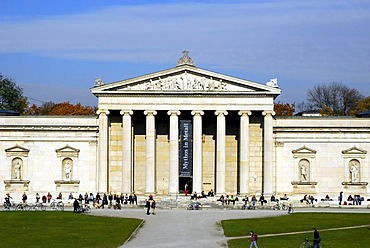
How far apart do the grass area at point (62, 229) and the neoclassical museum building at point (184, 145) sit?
83.9 feet

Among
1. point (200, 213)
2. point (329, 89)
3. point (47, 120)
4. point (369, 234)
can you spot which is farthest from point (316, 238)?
point (329, 89)

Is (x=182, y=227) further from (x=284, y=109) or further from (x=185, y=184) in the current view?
(x=284, y=109)

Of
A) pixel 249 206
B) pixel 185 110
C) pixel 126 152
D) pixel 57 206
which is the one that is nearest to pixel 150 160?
pixel 126 152

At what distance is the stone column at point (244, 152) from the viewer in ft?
321

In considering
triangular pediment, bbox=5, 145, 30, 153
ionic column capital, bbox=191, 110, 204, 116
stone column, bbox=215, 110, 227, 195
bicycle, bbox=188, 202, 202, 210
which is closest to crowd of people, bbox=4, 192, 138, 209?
triangular pediment, bbox=5, 145, 30, 153

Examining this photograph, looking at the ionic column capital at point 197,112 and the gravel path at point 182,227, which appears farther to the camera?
the ionic column capital at point 197,112

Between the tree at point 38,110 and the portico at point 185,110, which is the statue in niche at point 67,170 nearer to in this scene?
the portico at point 185,110

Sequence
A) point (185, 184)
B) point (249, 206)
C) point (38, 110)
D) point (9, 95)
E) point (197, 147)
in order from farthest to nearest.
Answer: point (38, 110) < point (9, 95) < point (185, 184) < point (197, 147) < point (249, 206)

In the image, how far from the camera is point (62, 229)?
59.1m

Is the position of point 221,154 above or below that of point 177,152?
below

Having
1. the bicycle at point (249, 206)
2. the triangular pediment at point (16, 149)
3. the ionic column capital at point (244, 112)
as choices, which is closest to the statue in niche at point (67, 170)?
the triangular pediment at point (16, 149)

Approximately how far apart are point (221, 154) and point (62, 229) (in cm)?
4129

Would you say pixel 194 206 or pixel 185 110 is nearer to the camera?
pixel 194 206

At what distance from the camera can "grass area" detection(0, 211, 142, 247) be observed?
50.6 metres
